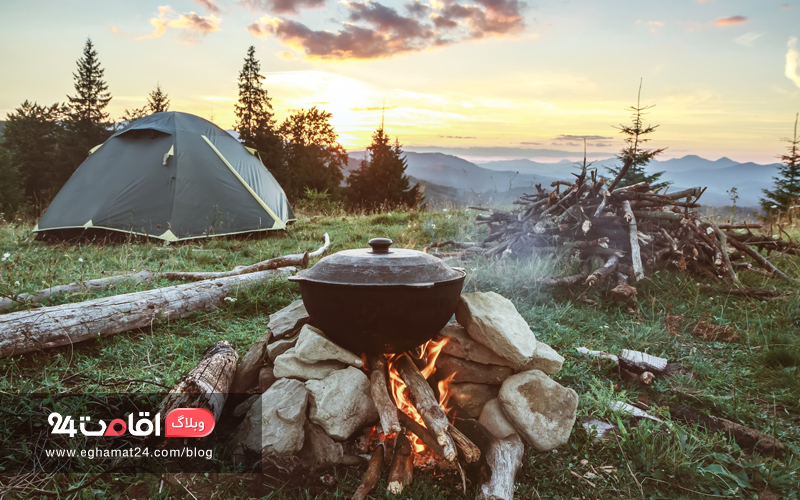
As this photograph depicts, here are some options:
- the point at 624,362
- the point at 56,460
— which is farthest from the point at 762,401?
the point at 56,460

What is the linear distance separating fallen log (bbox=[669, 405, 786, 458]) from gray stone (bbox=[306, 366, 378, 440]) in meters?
1.91

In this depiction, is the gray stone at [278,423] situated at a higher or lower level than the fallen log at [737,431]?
higher

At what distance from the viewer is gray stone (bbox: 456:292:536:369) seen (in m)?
2.44

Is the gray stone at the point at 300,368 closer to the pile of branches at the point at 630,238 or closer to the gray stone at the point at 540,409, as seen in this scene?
the gray stone at the point at 540,409

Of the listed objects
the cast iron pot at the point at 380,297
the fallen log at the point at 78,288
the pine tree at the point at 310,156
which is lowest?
the fallen log at the point at 78,288

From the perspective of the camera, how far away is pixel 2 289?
385cm

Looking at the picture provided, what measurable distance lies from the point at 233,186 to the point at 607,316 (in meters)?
6.90

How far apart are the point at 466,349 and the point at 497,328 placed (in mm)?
276

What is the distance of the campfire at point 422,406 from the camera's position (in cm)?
210

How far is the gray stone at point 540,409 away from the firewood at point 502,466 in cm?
10

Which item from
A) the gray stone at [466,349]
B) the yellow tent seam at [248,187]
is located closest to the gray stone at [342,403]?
the gray stone at [466,349]

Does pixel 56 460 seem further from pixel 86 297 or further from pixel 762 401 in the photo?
pixel 762 401

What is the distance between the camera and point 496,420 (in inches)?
94.7

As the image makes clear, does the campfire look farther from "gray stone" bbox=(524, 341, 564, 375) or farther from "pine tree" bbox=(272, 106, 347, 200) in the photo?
"pine tree" bbox=(272, 106, 347, 200)
